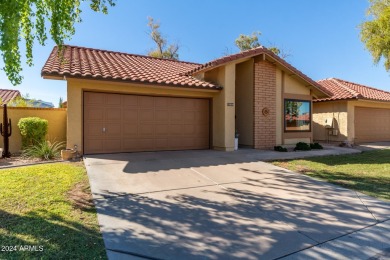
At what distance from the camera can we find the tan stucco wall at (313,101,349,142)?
16.8 m

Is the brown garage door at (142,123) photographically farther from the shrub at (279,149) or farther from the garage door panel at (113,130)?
the shrub at (279,149)

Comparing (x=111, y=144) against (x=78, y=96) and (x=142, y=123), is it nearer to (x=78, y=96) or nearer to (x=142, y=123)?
(x=142, y=123)

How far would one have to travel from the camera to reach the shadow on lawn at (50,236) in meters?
3.19

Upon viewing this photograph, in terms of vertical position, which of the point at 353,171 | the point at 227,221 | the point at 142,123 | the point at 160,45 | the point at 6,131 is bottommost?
the point at 227,221

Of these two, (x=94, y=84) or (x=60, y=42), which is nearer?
(x=60, y=42)

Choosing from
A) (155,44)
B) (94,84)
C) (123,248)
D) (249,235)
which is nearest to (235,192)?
(249,235)

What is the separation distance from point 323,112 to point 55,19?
17854 millimetres

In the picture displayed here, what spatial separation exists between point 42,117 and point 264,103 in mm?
10442

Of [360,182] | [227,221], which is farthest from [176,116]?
[227,221]

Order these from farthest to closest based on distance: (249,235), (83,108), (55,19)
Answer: (83,108) < (55,19) < (249,235)

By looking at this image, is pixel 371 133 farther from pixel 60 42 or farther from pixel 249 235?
pixel 60 42

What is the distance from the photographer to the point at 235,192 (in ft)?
19.9

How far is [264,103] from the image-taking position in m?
12.9

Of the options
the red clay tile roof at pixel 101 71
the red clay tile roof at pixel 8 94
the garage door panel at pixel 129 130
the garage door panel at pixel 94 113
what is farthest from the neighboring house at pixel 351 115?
the red clay tile roof at pixel 8 94
